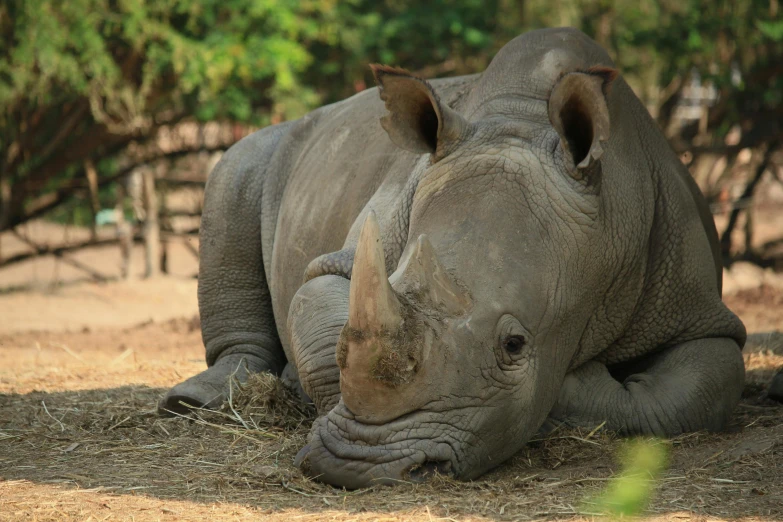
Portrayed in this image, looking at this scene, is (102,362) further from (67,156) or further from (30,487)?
(67,156)

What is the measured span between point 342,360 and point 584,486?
907mm

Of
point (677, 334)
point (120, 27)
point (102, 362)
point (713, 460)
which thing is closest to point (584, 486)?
point (713, 460)

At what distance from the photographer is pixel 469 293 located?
11.7ft

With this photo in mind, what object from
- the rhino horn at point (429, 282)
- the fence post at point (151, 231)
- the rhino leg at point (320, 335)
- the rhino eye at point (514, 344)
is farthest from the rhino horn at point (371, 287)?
the fence post at point (151, 231)

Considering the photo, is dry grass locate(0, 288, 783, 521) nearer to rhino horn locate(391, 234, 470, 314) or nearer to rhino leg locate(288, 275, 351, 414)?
rhino leg locate(288, 275, 351, 414)

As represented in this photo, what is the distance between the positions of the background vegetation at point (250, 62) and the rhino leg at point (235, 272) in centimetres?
518

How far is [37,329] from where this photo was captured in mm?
10445

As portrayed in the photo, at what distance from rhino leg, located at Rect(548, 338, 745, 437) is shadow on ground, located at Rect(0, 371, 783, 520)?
0.09 metres

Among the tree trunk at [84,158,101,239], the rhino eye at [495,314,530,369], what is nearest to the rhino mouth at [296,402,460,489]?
the rhino eye at [495,314,530,369]

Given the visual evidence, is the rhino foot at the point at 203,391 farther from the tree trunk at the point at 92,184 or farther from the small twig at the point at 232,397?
the tree trunk at the point at 92,184

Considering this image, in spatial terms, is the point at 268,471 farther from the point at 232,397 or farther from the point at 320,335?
the point at 232,397

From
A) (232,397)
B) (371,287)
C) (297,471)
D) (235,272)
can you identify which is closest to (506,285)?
(371,287)

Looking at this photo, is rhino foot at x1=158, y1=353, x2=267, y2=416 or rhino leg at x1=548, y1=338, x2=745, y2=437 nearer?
rhino leg at x1=548, y1=338, x2=745, y2=437

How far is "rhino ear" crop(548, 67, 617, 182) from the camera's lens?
376 cm
